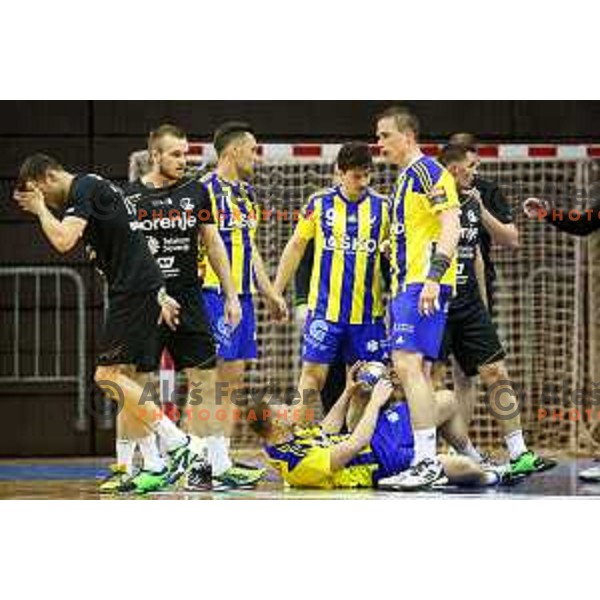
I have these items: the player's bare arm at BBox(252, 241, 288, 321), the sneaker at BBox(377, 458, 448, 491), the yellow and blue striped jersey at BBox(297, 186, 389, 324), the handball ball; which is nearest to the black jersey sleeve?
the yellow and blue striped jersey at BBox(297, 186, 389, 324)

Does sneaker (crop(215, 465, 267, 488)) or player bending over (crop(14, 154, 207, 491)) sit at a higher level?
player bending over (crop(14, 154, 207, 491))

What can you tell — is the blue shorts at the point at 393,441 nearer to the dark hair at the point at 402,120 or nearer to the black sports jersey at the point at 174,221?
the black sports jersey at the point at 174,221

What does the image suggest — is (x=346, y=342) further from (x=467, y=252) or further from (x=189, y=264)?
(x=189, y=264)

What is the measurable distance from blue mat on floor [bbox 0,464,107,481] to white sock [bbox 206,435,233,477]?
1.16m

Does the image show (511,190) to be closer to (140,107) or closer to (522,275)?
(522,275)

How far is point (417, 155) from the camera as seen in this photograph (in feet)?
24.4

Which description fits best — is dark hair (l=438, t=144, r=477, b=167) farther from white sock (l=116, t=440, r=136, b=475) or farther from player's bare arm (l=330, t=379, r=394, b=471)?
white sock (l=116, t=440, r=136, b=475)

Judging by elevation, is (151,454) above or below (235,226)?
below

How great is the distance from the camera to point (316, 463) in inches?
287

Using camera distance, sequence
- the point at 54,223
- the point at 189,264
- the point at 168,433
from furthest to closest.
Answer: the point at 189,264 < the point at 168,433 < the point at 54,223

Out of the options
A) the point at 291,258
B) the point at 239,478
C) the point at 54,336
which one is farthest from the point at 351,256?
the point at 54,336

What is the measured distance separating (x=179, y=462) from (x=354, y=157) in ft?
6.07

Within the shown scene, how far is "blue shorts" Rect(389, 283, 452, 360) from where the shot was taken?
23.8 feet

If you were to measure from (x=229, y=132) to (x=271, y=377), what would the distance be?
2630 mm
